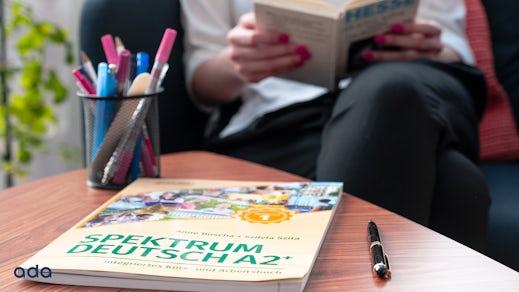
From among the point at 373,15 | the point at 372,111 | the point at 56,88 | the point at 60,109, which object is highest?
the point at 373,15

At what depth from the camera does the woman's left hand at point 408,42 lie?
1.10m

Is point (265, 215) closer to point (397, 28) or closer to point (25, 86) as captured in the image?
point (397, 28)

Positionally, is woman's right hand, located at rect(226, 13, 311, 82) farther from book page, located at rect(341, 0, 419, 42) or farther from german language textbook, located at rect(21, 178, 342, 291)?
german language textbook, located at rect(21, 178, 342, 291)

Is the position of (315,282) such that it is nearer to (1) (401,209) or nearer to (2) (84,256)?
(2) (84,256)

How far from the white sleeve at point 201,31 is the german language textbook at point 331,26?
0.22 m

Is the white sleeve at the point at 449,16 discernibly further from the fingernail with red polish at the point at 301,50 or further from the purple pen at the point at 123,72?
the purple pen at the point at 123,72

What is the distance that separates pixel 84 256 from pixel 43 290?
0.13ft

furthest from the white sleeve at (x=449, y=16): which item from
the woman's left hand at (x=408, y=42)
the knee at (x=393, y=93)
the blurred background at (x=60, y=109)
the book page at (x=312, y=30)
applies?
the blurred background at (x=60, y=109)

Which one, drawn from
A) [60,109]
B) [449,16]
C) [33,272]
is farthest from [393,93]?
[60,109]

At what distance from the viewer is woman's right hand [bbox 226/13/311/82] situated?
106 centimetres

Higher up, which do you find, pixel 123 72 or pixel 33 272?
pixel 123 72

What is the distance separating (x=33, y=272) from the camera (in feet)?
1.64

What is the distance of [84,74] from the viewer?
0.80m

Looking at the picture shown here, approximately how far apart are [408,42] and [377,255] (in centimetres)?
66
